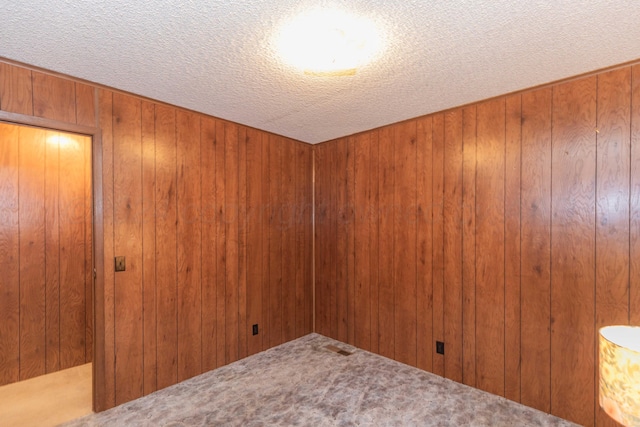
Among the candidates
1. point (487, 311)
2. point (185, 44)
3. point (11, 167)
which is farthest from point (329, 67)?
point (11, 167)

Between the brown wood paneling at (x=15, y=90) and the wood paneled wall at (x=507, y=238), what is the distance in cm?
262

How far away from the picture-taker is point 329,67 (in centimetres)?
192

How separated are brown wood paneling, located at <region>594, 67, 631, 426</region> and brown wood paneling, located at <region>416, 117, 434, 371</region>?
1.12 m

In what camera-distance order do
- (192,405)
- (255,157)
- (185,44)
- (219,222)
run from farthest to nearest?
(255,157)
(219,222)
(192,405)
(185,44)

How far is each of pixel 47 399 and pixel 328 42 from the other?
3.24 meters

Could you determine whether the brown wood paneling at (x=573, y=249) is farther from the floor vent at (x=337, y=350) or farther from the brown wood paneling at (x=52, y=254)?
the brown wood paneling at (x=52, y=254)

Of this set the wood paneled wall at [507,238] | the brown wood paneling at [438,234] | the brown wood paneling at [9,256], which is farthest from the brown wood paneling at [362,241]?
the brown wood paneling at [9,256]

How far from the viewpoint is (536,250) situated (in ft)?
7.47

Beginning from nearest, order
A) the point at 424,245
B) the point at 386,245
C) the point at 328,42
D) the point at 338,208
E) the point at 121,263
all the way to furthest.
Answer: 1. the point at 328,42
2. the point at 121,263
3. the point at 424,245
4. the point at 386,245
5. the point at 338,208

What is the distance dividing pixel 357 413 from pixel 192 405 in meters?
1.21

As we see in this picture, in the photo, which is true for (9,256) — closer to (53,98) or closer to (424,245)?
(53,98)

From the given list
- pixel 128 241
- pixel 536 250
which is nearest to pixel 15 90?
pixel 128 241

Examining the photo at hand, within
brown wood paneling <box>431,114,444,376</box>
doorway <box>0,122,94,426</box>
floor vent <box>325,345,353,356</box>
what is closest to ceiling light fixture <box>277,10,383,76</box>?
brown wood paneling <box>431,114,444,376</box>

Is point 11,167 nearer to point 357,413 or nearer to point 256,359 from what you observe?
point 256,359
